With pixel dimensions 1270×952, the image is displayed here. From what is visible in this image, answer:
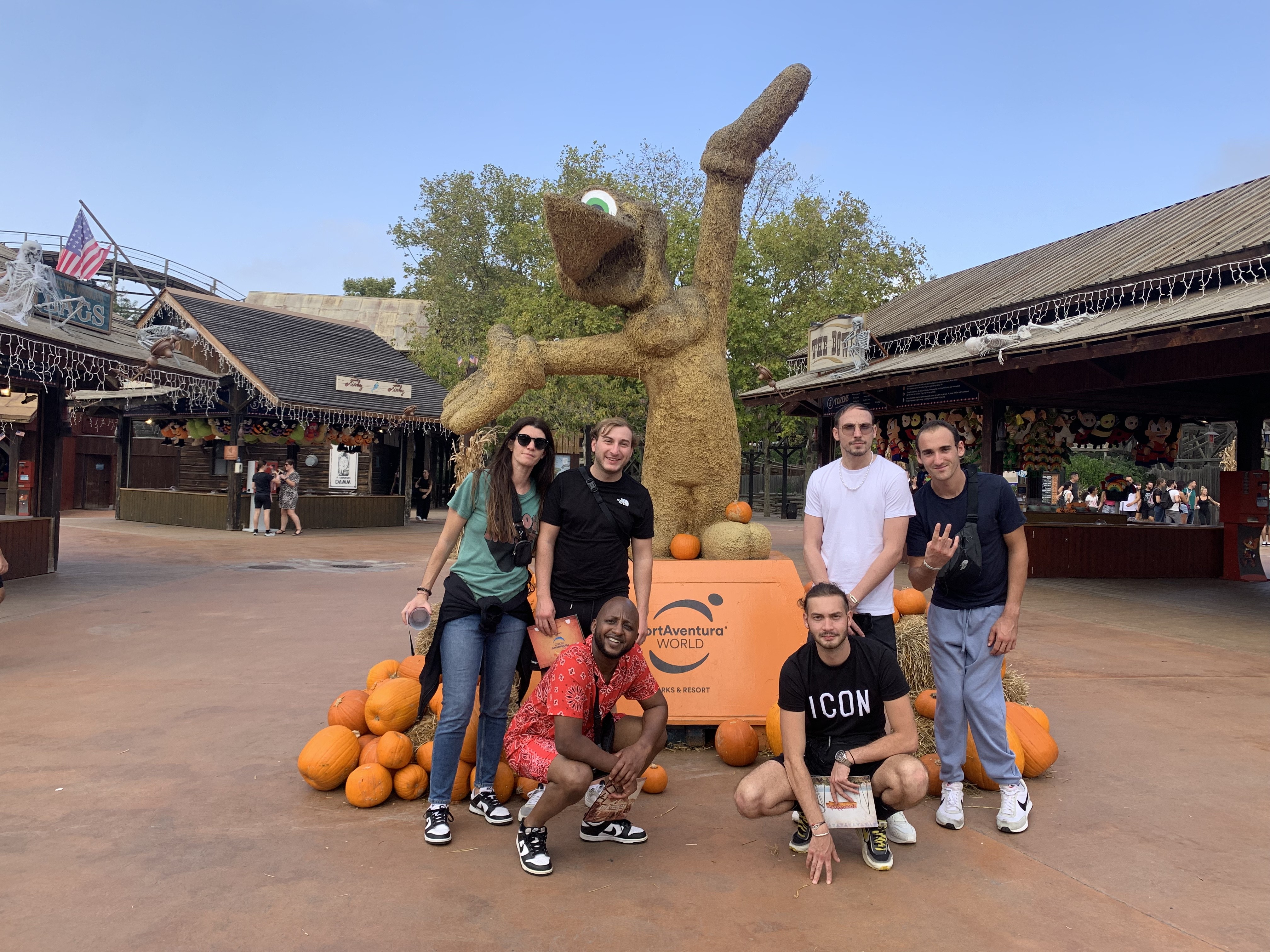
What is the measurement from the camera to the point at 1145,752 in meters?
4.50

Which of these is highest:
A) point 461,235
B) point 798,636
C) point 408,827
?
point 461,235

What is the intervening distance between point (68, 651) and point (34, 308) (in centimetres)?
426

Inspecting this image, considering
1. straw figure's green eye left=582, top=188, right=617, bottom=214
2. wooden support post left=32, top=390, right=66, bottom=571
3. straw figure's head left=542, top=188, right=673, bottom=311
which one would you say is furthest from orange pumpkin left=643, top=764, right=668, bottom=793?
wooden support post left=32, top=390, right=66, bottom=571

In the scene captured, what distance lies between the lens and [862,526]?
358 centimetres

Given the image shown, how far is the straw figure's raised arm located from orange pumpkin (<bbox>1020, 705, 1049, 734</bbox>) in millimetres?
2847

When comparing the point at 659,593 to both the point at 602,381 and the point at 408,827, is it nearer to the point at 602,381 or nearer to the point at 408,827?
the point at 408,827

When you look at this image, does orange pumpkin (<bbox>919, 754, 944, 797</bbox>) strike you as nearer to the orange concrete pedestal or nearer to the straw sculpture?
the orange concrete pedestal

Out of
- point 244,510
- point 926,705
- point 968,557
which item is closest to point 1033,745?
point 926,705

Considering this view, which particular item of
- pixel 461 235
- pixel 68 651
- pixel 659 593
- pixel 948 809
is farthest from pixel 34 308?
pixel 461 235

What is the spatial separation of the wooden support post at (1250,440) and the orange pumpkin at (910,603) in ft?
35.0

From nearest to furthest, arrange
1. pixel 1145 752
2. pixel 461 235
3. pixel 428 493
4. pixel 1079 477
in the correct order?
pixel 1145 752
pixel 428 493
pixel 461 235
pixel 1079 477

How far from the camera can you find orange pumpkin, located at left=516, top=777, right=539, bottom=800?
3674 millimetres

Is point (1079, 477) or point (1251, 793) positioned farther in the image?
point (1079, 477)

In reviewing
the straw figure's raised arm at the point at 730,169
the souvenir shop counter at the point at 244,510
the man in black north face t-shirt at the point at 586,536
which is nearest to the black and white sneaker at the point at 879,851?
the man in black north face t-shirt at the point at 586,536
